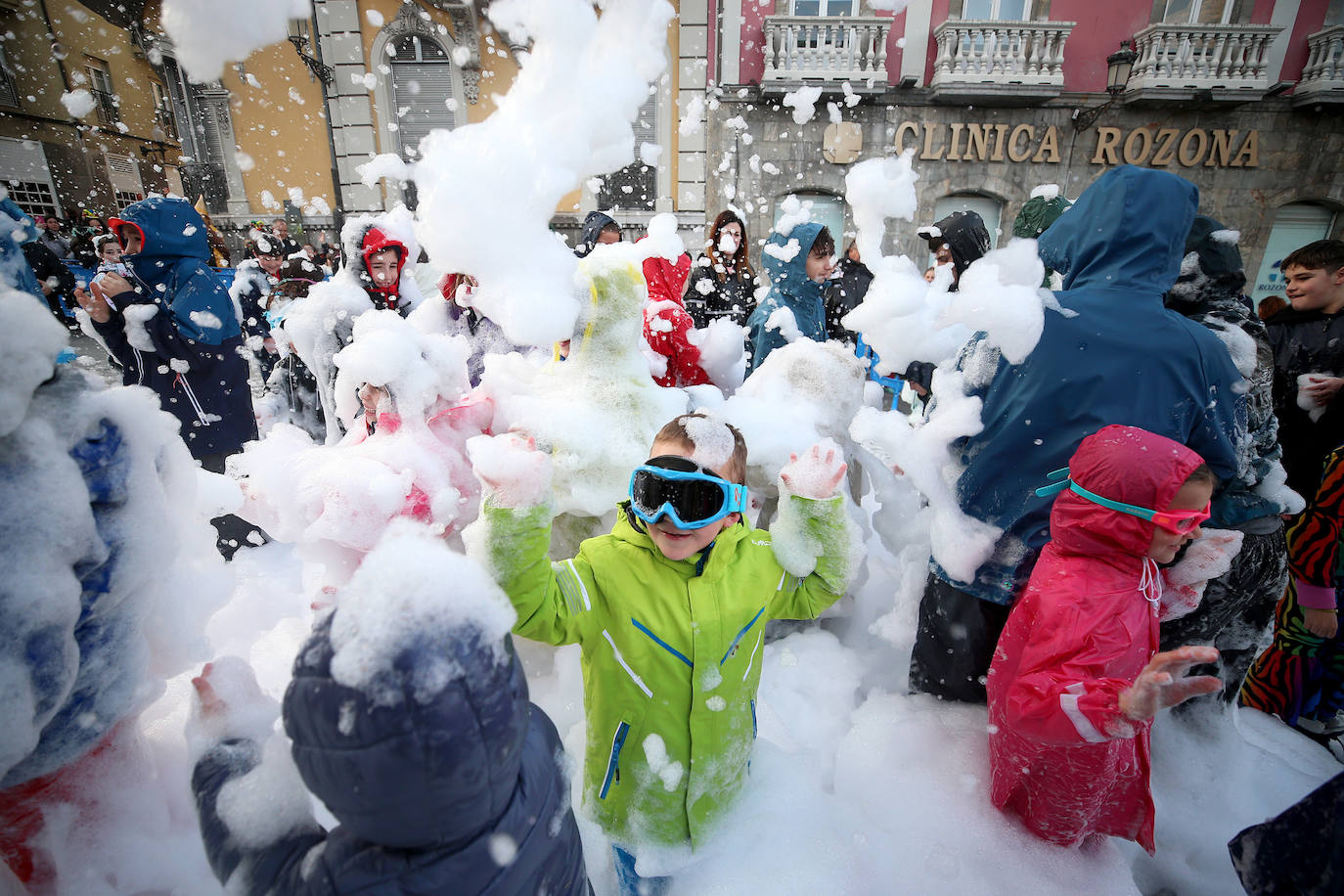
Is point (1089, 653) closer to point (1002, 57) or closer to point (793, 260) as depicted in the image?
point (793, 260)

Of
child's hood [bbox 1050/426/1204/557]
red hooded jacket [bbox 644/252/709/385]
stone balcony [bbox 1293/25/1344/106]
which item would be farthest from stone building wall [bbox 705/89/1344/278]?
child's hood [bbox 1050/426/1204/557]

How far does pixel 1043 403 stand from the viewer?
5.35ft

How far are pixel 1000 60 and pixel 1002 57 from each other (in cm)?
5

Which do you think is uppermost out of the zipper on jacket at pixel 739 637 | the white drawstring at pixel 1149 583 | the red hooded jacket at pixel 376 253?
the red hooded jacket at pixel 376 253

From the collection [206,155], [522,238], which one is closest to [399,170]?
[206,155]

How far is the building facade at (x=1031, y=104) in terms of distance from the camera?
976cm

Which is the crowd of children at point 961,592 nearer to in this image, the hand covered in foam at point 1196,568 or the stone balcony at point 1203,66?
the hand covered in foam at point 1196,568

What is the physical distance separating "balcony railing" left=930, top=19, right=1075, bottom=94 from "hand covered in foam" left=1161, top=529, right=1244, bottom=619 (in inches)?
431

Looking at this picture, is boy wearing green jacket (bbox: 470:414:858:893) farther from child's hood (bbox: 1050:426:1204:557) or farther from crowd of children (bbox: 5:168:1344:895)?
child's hood (bbox: 1050:426:1204:557)

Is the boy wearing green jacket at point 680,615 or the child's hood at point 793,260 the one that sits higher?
the child's hood at point 793,260

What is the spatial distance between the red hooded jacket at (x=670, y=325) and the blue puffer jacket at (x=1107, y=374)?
164 centimetres

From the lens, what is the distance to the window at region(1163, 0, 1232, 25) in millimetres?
10008

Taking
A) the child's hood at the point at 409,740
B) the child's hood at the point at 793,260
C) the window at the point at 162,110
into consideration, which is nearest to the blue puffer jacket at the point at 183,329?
the child's hood at the point at 793,260

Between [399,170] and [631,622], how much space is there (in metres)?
11.9
